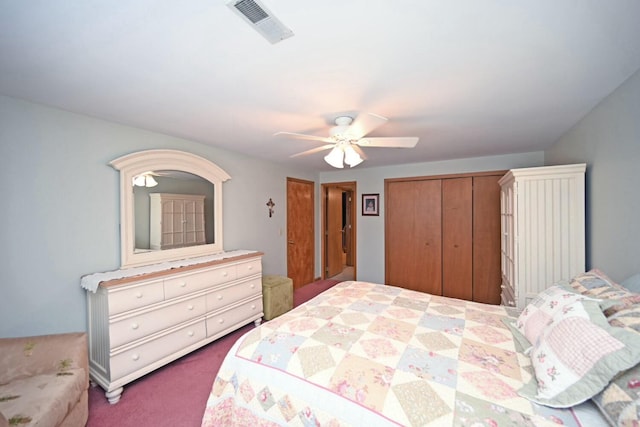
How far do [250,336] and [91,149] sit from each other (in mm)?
2061

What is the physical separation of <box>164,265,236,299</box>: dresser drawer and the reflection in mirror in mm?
484

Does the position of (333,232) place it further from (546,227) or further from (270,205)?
(546,227)

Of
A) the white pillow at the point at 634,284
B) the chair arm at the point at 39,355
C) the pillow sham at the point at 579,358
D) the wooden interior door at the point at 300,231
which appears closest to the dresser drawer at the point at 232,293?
the chair arm at the point at 39,355

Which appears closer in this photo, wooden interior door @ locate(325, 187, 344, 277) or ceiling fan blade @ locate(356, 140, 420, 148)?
ceiling fan blade @ locate(356, 140, 420, 148)

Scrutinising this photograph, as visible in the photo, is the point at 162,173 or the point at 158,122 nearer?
the point at 158,122

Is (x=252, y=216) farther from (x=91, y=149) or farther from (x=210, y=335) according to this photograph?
(x=91, y=149)

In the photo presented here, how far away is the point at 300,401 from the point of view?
3.89 feet

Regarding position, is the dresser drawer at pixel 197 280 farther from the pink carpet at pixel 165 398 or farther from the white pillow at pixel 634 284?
the white pillow at pixel 634 284

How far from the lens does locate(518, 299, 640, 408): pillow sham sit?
926 mm

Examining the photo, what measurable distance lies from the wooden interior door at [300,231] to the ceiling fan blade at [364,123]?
2.53 meters

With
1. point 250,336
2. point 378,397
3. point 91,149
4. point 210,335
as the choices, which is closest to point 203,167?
point 91,149

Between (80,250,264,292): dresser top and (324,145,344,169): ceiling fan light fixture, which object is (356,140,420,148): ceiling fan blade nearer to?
(324,145,344,169): ceiling fan light fixture

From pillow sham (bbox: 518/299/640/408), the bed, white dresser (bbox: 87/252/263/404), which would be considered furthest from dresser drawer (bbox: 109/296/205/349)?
pillow sham (bbox: 518/299/640/408)

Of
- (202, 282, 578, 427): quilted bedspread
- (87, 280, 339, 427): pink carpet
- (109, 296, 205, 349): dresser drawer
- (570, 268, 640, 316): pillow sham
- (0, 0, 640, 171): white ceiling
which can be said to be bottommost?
(87, 280, 339, 427): pink carpet
